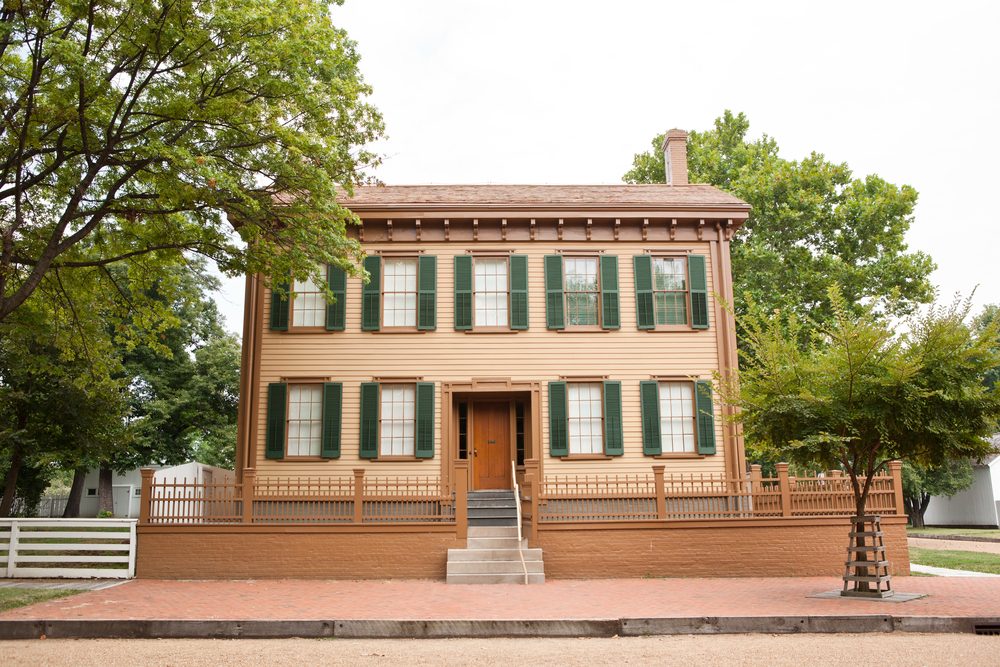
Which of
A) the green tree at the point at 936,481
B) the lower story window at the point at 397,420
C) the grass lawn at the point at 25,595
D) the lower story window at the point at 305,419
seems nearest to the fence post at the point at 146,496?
the grass lawn at the point at 25,595

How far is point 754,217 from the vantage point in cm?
2681

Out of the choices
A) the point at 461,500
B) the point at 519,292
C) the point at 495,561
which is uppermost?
the point at 519,292

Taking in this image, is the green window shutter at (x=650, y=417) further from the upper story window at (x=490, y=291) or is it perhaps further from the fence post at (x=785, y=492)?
the upper story window at (x=490, y=291)

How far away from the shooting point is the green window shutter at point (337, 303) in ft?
56.4

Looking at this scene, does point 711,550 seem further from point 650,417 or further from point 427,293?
point 427,293

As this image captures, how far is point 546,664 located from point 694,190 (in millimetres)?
14474

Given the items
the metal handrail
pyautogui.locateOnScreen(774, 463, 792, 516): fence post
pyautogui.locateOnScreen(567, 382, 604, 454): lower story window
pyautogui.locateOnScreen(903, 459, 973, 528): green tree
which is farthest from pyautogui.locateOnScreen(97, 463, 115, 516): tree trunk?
pyautogui.locateOnScreen(903, 459, 973, 528): green tree

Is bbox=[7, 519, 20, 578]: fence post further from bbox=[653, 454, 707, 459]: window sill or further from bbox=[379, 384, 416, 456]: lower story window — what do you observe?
bbox=[653, 454, 707, 459]: window sill

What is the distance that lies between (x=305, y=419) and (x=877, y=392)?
11.1 m

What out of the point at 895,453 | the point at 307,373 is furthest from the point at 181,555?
the point at 895,453

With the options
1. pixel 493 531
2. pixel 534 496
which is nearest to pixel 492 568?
pixel 493 531

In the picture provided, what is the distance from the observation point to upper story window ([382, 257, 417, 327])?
17469mm

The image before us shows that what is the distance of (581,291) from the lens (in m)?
17.7

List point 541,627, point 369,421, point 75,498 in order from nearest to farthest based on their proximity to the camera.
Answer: point 541,627
point 369,421
point 75,498
